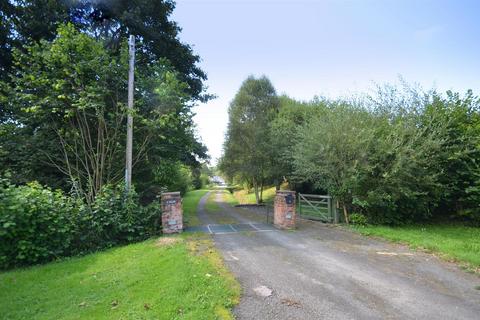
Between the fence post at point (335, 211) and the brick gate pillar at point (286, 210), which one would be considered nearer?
the brick gate pillar at point (286, 210)

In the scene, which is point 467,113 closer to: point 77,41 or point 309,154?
point 309,154

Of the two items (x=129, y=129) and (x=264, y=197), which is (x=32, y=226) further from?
(x=264, y=197)

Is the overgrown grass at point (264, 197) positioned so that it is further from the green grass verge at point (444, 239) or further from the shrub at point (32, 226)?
the shrub at point (32, 226)

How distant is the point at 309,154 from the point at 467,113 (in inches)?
262

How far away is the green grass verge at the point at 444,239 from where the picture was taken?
620 cm

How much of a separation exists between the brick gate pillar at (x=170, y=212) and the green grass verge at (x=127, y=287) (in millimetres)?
1581

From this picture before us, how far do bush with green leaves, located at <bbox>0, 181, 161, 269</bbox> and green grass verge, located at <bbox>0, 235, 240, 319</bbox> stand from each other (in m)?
0.54

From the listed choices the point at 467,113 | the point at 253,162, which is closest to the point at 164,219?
the point at 253,162

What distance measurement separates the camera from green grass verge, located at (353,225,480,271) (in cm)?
620

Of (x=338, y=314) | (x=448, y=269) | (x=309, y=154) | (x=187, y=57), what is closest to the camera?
(x=338, y=314)

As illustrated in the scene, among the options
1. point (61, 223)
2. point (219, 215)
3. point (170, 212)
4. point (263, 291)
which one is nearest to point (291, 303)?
point (263, 291)

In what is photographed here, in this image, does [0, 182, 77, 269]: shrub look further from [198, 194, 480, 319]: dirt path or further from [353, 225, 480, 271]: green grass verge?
[353, 225, 480, 271]: green grass verge

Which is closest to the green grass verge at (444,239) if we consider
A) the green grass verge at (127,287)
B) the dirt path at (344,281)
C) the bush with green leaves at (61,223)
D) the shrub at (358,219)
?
the shrub at (358,219)

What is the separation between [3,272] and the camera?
5.81 m
